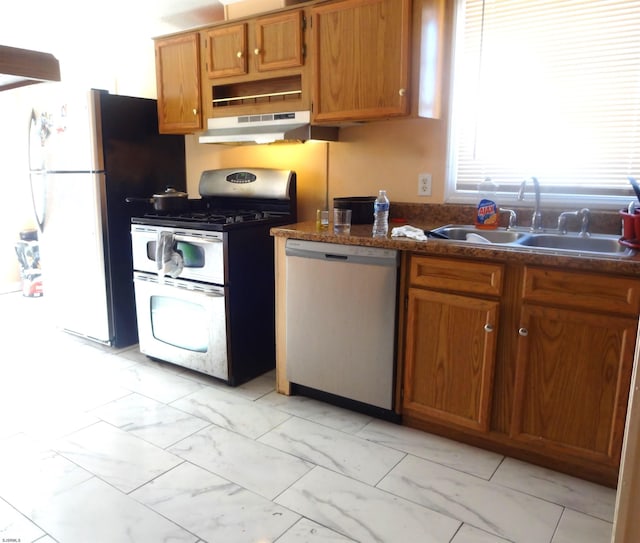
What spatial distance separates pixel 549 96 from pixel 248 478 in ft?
7.27

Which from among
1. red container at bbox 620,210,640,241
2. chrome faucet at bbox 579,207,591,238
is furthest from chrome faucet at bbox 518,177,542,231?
red container at bbox 620,210,640,241

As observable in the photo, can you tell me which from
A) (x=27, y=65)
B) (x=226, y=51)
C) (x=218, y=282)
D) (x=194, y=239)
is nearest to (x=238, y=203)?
(x=194, y=239)

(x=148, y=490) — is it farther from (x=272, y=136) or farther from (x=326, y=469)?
(x=272, y=136)

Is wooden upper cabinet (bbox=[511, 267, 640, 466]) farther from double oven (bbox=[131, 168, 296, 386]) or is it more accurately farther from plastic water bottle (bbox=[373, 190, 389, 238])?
double oven (bbox=[131, 168, 296, 386])

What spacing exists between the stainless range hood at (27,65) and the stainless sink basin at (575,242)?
1964 mm

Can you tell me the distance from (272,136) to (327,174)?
0.48 metres

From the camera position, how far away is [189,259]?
111 inches

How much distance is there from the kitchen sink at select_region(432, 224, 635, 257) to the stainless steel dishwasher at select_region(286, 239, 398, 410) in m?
0.40

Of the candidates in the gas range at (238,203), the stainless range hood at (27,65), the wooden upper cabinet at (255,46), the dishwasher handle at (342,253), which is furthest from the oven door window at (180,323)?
the stainless range hood at (27,65)

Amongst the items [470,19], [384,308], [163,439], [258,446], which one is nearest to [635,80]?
[470,19]

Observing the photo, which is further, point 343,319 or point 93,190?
point 93,190

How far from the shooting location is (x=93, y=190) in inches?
124

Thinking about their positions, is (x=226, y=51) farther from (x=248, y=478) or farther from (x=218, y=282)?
(x=248, y=478)

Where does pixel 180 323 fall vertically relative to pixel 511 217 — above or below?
below
